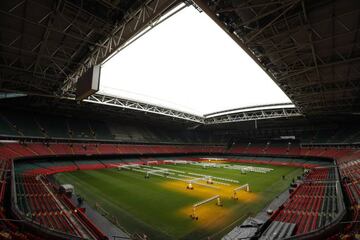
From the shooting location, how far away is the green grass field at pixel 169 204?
1197 centimetres

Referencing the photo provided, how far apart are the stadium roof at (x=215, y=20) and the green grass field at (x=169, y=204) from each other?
11.3 meters

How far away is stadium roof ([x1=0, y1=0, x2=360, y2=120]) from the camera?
12.0 meters

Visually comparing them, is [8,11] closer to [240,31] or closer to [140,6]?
[140,6]

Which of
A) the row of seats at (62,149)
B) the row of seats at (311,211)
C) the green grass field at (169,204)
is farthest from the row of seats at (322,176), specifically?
the row of seats at (62,149)

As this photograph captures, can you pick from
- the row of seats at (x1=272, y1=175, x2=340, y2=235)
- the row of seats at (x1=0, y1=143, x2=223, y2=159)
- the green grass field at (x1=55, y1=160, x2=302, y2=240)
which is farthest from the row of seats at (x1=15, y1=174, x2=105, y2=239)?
the row of seats at (x1=0, y1=143, x2=223, y2=159)

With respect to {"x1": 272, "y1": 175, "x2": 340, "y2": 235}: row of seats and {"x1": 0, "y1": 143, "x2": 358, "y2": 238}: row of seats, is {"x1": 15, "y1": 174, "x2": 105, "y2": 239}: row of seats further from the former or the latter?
{"x1": 0, "y1": 143, "x2": 358, "y2": 238}: row of seats

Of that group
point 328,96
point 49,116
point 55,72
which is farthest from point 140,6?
point 49,116

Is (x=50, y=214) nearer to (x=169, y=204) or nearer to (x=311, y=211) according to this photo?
(x=169, y=204)

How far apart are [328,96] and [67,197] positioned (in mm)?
30715

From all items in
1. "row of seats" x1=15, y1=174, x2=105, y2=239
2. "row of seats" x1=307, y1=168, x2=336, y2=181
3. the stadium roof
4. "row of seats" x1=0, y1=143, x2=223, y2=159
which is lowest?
"row of seats" x1=15, y1=174, x2=105, y2=239

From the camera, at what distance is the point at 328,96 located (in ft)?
87.9

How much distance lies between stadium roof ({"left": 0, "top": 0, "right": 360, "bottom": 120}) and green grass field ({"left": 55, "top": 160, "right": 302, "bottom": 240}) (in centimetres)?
1130

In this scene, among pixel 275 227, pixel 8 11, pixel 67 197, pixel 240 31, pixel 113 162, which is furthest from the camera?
pixel 113 162

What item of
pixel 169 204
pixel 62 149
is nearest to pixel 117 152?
pixel 62 149
